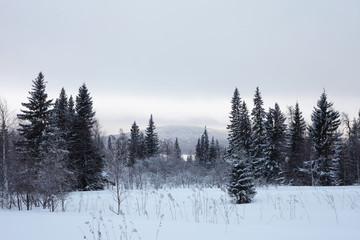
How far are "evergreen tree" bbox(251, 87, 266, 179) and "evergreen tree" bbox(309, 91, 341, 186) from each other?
19.9ft

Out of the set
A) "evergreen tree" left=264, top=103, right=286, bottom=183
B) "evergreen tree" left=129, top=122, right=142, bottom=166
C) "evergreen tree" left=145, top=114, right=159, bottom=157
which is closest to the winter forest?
"evergreen tree" left=264, top=103, right=286, bottom=183

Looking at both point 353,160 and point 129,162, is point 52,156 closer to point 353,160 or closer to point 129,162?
point 129,162

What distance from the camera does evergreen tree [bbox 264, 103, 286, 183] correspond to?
94.4ft

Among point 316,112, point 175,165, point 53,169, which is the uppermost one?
point 316,112

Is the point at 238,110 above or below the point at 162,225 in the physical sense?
above

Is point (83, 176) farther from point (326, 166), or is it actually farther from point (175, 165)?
point (326, 166)

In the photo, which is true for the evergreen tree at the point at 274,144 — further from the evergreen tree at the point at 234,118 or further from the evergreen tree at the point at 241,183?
the evergreen tree at the point at 241,183

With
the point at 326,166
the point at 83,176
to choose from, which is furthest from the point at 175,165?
the point at 326,166

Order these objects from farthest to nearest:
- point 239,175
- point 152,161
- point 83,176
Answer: point 152,161 < point 83,176 < point 239,175

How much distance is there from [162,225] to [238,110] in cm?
3136

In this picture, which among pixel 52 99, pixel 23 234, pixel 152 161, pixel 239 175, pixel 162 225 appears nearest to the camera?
pixel 23 234

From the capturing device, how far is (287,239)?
3262 millimetres

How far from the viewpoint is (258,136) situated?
29891 mm

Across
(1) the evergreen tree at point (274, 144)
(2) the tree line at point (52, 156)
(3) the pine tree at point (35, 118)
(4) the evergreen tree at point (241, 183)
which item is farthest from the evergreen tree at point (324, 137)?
(3) the pine tree at point (35, 118)
